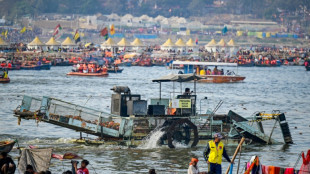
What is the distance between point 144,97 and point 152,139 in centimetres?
2716

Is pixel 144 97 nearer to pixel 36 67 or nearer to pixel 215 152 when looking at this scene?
pixel 215 152

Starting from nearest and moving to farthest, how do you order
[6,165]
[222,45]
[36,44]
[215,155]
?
[6,165] → [215,155] → [36,44] → [222,45]

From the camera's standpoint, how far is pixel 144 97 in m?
53.1

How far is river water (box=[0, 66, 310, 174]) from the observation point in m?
24.7

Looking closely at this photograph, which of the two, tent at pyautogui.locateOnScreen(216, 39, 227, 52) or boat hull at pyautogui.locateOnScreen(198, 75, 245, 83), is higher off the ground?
tent at pyautogui.locateOnScreen(216, 39, 227, 52)

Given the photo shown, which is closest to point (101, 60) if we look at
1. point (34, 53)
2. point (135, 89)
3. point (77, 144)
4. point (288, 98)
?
point (34, 53)

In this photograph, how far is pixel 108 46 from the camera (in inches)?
4850

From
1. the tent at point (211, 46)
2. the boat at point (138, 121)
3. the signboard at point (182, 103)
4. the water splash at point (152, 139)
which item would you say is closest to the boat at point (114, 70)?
the tent at point (211, 46)

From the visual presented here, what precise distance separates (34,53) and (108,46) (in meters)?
20.4

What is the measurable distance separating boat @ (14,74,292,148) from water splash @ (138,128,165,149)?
1.4 inches

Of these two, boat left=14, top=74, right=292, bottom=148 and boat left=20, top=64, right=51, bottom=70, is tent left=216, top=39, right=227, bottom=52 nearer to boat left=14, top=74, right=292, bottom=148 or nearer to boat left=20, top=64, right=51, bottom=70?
boat left=20, top=64, right=51, bottom=70

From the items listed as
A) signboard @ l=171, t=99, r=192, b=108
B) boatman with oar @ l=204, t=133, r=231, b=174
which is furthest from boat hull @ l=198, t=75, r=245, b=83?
boatman with oar @ l=204, t=133, r=231, b=174

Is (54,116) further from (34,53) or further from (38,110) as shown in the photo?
(34,53)

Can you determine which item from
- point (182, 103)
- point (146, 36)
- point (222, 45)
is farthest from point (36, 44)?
point (182, 103)
